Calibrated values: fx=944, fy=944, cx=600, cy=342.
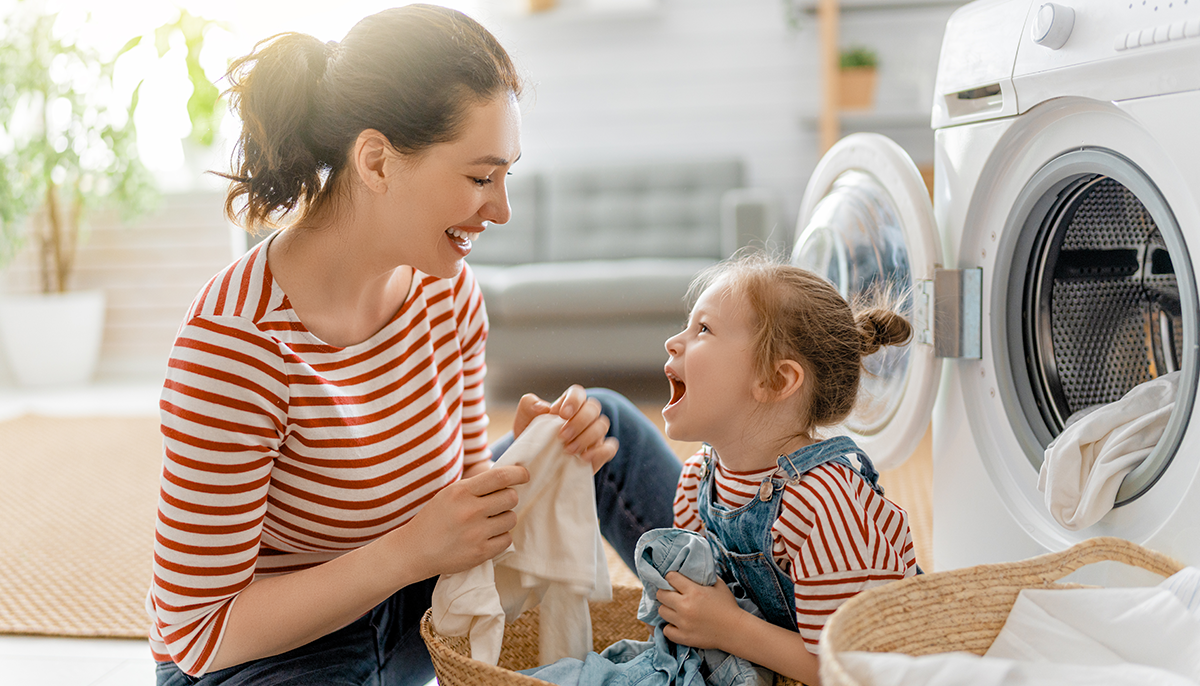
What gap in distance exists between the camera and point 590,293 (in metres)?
2.81

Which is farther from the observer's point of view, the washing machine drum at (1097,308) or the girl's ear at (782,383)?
the washing machine drum at (1097,308)

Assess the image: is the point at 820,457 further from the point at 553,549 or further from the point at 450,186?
the point at 450,186

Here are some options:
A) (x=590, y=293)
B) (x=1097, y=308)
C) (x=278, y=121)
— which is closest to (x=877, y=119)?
(x=590, y=293)

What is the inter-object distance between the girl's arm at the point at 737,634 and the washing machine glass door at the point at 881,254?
0.34 m

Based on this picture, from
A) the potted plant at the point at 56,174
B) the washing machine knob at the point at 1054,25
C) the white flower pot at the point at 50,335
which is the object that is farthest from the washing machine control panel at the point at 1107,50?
the white flower pot at the point at 50,335

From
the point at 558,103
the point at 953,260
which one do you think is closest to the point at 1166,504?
the point at 953,260

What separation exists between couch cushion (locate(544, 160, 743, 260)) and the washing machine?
2152 millimetres

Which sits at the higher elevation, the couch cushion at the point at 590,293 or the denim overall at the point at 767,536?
the couch cushion at the point at 590,293

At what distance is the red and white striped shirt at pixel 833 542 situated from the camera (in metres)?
0.85

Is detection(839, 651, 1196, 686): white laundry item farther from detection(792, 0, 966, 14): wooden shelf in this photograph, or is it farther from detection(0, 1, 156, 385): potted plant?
detection(0, 1, 156, 385): potted plant

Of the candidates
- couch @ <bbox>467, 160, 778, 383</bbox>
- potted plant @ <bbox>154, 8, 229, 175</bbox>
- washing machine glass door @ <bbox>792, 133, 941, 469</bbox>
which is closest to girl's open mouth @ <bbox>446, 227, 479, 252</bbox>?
washing machine glass door @ <bbox>792, 133, 941, 469</bbox>

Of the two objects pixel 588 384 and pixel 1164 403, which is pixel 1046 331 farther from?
pixel 588 384

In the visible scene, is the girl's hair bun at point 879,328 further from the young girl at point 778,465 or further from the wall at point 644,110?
the wall at point 644,110

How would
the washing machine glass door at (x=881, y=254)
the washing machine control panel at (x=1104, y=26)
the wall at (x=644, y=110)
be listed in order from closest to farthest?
the washing machine control panel at (x=1104, y=26)
the washing machine glass door at (x=881, y=254)
the wall at (x=644, y=110)
